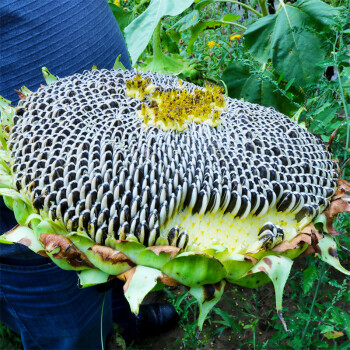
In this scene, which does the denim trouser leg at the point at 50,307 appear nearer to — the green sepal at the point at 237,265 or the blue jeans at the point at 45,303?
the blue jeans at the point at 45,303

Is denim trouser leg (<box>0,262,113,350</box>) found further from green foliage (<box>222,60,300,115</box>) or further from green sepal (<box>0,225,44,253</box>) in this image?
green foliage (<box>222,60,300,115</box>)

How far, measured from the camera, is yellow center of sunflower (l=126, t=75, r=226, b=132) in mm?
611

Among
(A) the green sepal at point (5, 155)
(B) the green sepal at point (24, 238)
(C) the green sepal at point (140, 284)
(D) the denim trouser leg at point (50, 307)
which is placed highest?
(A) the green sepal at point (5, 155)

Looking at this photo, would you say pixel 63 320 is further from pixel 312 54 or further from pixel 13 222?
pixel 312 54

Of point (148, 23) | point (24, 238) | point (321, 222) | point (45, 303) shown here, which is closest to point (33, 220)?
point (24, 238)

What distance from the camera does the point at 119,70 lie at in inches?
31.3

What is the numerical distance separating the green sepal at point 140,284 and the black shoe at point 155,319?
3.04ft

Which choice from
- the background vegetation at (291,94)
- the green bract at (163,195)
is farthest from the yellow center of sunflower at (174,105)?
the background vegetation at (291,94)

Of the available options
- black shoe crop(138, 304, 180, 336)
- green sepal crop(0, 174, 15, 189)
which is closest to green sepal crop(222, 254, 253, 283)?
green sepal crop(0, 174, 15, 189)

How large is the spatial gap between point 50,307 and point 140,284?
701mm

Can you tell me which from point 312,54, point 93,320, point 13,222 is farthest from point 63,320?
point 312,54

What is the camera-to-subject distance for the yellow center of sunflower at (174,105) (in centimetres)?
61

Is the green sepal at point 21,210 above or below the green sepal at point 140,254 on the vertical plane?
above

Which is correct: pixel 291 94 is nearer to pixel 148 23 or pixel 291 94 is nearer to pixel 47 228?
pixel 148 23
